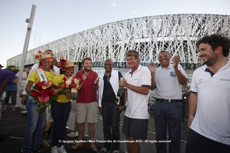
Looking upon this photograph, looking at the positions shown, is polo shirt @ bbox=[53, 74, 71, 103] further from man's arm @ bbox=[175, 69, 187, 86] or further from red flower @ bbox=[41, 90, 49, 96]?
man's arm @ bbox=[175, 69, 187, 86]

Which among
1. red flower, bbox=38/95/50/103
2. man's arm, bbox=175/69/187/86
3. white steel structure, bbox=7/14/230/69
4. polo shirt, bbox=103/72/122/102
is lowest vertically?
red flower, bbox=38/95/50/103

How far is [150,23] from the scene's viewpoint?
3247 centimetres

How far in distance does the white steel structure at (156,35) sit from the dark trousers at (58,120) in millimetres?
30647

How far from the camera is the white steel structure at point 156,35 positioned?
29.2 meters

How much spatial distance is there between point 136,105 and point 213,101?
45.3 inches

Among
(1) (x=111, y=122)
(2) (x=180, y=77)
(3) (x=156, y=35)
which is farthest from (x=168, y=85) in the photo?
(3) (x=156, y=35)

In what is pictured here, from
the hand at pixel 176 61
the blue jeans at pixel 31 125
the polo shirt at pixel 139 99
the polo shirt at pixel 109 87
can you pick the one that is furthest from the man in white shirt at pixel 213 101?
the blue jeans at pixel 31 125

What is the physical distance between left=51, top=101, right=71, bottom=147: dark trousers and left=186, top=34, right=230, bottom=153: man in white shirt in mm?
2421

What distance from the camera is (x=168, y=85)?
2.59 meters

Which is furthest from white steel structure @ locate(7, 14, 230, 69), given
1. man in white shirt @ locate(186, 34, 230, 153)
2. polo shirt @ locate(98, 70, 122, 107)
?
man in white shirt @ locate(186, 34, 230, 153)

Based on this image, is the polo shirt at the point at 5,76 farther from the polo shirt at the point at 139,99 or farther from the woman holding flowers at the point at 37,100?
the polo shirt at the point at 139,99

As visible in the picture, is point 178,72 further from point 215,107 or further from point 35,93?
point 35,93

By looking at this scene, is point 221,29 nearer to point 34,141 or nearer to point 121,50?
point 121,50

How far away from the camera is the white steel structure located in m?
29.2
